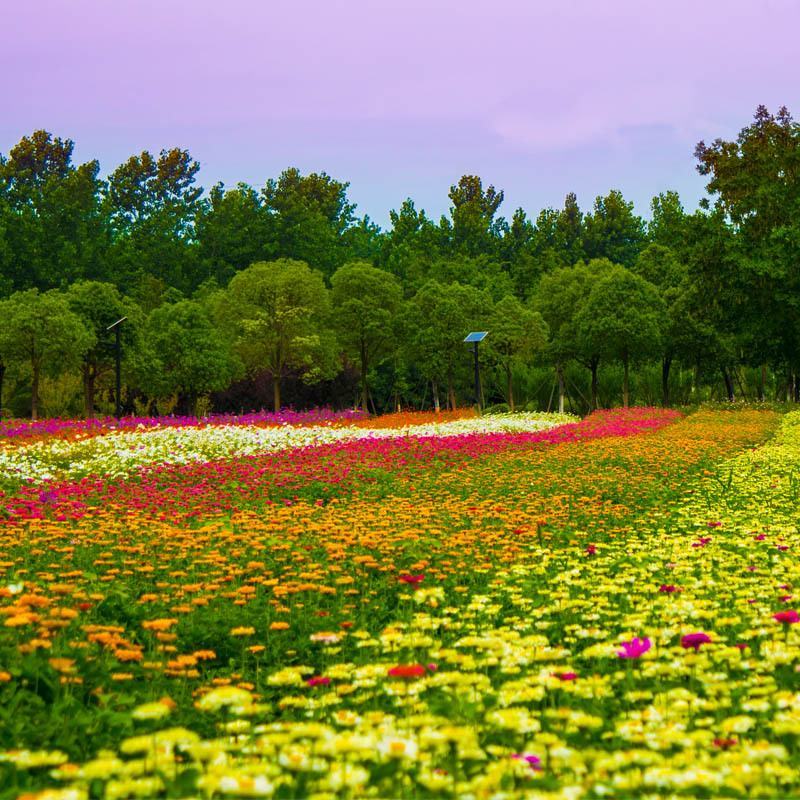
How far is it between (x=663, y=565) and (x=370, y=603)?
8.46 feet

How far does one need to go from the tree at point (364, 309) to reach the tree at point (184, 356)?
21.6ft

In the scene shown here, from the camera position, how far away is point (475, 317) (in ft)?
157

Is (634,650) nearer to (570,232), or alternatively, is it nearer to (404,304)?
(404,304)

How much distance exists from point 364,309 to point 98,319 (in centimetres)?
1399

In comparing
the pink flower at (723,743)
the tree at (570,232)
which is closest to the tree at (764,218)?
the pink flower at (723,743)

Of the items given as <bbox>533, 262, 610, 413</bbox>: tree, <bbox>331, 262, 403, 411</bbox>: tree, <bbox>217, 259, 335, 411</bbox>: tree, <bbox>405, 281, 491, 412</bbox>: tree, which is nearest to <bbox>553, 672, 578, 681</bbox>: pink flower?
<bbox>217, 259, 335, 411</bbox>: tree

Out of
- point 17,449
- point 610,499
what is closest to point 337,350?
point 17,449

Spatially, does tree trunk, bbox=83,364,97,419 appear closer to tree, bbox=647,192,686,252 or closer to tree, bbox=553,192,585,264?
tree, bbox=647,192,686,252

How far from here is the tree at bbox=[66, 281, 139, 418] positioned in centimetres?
4116

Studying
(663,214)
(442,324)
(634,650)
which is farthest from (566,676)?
(663,214)

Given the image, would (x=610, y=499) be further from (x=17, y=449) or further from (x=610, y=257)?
(x=610, y=257)

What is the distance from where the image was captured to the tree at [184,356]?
44.5 meters

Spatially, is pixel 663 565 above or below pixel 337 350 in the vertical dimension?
below

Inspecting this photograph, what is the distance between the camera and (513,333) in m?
48.0
